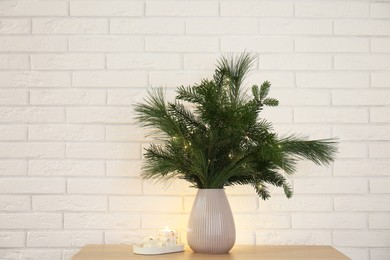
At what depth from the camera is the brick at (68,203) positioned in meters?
1.97

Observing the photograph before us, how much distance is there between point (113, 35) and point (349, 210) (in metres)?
1.00

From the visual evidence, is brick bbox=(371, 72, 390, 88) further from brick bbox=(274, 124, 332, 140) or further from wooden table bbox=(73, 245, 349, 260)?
wooden table bbox=(73, 245, 349, 260)

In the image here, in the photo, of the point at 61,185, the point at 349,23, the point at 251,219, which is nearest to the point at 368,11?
the point at 349,23

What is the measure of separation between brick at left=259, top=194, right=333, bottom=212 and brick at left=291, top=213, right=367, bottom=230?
0.02 metres

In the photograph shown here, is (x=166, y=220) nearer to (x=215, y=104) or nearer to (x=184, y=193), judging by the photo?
(x=184, y=193)

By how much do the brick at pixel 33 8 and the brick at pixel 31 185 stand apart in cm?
57

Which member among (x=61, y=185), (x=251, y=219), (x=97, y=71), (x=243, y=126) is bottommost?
(x=251, y=219)

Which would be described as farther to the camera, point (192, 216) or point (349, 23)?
point (349, 23)

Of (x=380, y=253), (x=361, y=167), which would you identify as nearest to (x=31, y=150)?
(x=361, y=167)

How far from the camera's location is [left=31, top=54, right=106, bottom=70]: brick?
6.58ft

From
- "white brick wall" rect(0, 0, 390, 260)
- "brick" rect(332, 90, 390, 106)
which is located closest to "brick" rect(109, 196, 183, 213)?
"white brick wall" rect(0, 0, 390, 260)

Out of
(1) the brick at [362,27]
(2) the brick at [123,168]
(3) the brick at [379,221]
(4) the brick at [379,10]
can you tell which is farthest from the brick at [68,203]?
(4) the brick at [379,10]

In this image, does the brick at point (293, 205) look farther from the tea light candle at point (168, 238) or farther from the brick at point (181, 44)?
the brick at point (181, 44)

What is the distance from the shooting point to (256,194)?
1.98 meters
